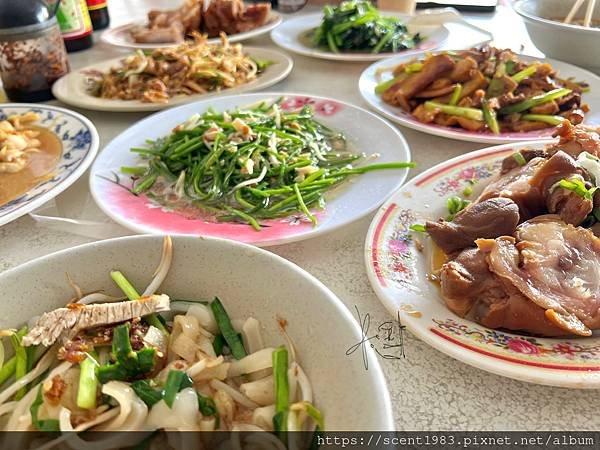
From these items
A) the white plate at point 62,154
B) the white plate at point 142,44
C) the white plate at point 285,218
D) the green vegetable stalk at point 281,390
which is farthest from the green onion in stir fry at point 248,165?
the white plate at point 142,44

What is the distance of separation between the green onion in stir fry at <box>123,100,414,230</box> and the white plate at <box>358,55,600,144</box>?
23 centimetres

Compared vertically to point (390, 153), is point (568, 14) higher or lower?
higher

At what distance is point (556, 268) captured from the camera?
0.94m

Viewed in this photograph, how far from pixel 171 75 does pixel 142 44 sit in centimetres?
67

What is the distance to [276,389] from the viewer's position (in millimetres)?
738

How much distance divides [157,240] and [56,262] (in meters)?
0.17

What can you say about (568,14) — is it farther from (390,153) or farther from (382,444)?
(382,444)

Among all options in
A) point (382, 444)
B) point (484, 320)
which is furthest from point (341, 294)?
point (382, 444)

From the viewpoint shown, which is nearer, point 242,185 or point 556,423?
point 556,423

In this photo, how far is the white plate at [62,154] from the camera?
1.33 metres

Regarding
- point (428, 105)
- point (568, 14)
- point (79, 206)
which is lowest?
point (79, 206)

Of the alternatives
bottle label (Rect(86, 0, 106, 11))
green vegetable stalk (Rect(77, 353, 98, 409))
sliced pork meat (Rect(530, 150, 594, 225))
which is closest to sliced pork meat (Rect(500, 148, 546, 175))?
sliced pork meat (Rect(530, 150, 594, 225))

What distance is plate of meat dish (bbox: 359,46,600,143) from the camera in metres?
1.66

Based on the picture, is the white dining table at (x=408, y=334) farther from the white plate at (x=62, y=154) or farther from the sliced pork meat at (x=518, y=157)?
the sliced pork meat at (x=518, y=157)
